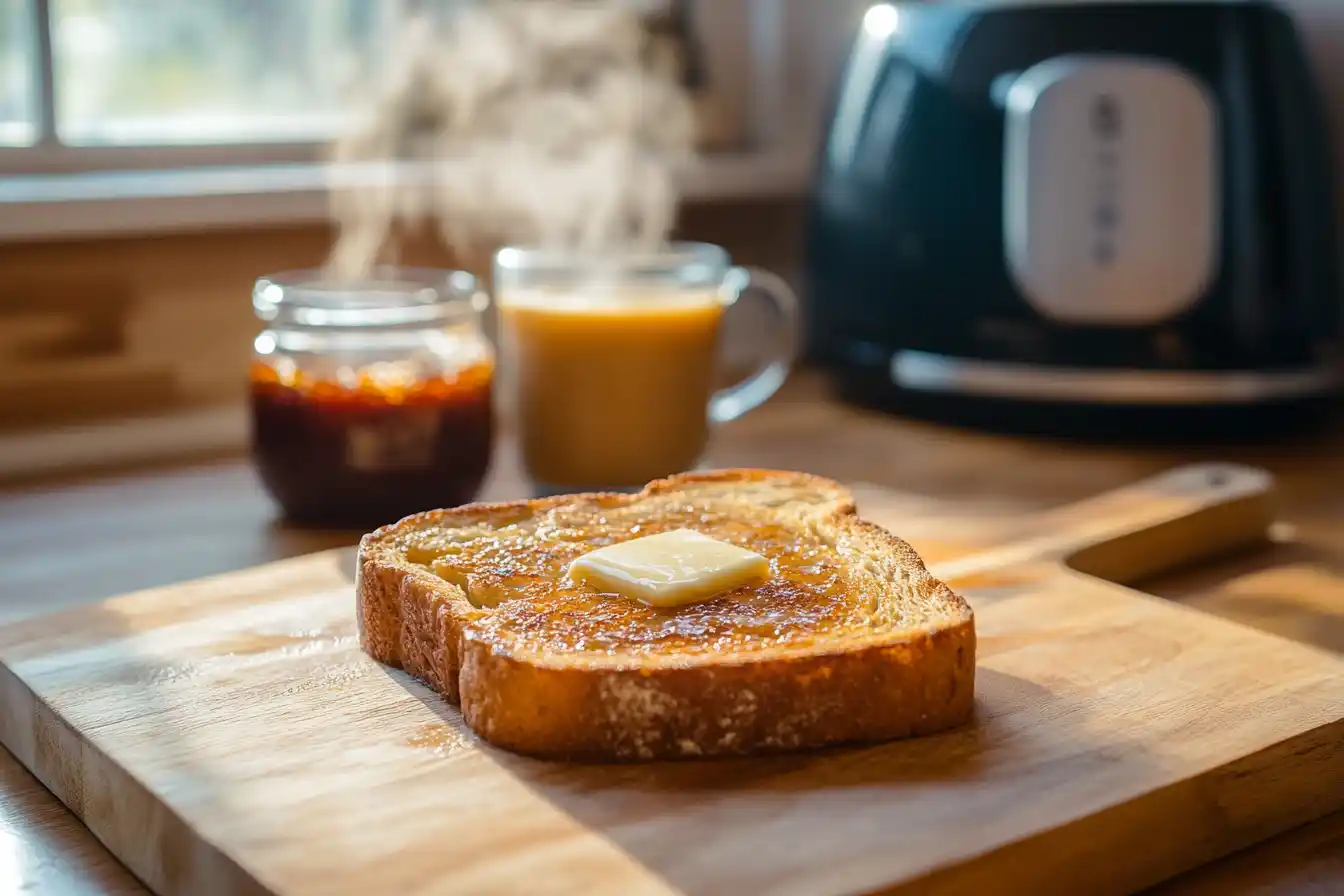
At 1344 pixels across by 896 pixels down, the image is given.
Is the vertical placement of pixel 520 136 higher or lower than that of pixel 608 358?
higher

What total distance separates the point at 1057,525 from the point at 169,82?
3.49 feet

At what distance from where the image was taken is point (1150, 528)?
112cm

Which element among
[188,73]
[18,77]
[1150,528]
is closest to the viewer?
[1150,528]

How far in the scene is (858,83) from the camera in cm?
157

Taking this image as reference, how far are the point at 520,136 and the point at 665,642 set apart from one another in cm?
113

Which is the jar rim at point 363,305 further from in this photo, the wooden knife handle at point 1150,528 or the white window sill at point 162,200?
the wooden knife handle at point 1150,528

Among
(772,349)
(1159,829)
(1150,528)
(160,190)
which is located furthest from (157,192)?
(1159,829)

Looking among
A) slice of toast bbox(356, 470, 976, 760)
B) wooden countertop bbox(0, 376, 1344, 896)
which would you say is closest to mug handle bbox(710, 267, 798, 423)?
wooden countertop bbox(0, 376, 1344, 896)

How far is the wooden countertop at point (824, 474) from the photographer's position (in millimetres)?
696

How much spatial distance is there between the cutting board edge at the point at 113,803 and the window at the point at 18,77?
0.87 m

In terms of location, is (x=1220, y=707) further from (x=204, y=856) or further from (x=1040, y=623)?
(x=204, y=856)

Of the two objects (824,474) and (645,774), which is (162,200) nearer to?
(824,474)

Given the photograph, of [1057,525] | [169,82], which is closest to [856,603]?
[1057,525]

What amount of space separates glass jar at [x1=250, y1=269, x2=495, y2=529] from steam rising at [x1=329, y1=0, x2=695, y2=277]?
0.41m
